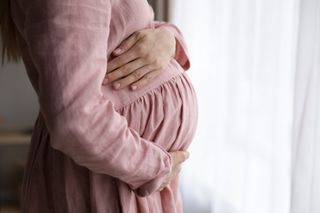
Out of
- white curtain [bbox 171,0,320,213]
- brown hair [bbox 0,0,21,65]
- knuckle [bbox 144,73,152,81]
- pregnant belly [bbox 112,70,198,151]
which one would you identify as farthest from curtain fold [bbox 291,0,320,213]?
brown hair [bbox 0,0,21,65]

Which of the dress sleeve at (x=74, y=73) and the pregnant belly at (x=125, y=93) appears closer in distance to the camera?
the dress sleeve at (x=74, y=73)

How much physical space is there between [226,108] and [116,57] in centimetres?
64

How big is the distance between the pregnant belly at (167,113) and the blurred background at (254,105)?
0.78ft

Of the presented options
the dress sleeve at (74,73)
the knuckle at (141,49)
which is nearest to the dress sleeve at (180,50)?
the knuckle at (141,49)

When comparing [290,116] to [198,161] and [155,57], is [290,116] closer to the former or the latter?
[155,57]

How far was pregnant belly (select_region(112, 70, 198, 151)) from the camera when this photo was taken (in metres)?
0.69

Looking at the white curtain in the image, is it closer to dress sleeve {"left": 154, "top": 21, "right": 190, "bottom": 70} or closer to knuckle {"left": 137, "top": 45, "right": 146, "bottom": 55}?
dress sleeve {"left": 154, "top": 21, "right": 190, "bottom": 70}

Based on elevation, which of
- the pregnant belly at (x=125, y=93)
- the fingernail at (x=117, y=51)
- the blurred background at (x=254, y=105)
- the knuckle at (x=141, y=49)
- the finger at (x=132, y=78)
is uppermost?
the fingernail at (x=117, y=51)

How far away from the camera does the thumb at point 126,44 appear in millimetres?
673

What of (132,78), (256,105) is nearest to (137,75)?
(132,78)

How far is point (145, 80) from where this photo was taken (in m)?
0.70

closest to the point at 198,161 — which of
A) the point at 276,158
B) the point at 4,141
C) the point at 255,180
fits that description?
the point at 255,180

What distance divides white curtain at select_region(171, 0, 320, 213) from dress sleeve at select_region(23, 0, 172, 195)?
1.40 feet

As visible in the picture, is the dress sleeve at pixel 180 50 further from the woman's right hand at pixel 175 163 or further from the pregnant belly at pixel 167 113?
the woman's right hand at pixel 175 163
